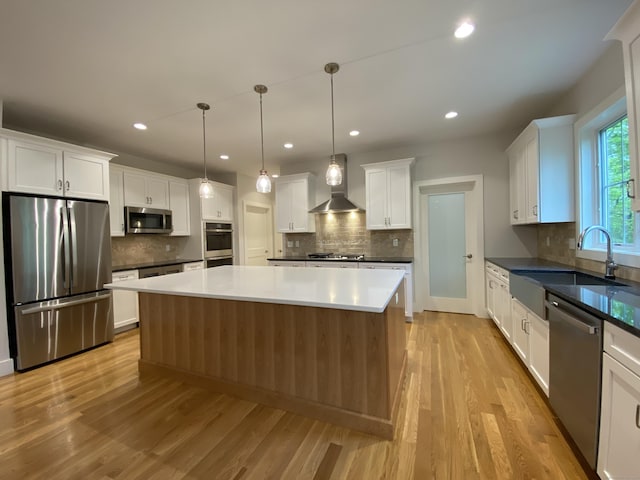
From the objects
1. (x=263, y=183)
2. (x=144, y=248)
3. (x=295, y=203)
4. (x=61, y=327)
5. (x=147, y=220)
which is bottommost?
(x=61, y=327)

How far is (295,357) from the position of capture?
1.99 m

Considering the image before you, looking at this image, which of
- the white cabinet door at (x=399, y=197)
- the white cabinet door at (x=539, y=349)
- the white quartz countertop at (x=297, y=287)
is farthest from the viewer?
the white cabinet door at (x=399, y=197)

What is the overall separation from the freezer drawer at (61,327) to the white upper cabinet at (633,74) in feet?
15.9

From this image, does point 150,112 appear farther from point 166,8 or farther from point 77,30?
point 166,8

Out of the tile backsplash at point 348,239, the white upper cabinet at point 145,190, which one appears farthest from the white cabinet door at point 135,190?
the tile backsplash at point 348,239

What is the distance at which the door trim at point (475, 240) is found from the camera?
4020 millimetres

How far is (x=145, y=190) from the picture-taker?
428 centimetres

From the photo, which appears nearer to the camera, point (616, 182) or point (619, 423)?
point (619, 423)

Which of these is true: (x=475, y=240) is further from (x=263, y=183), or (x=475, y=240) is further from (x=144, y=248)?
(x=144, y=248)

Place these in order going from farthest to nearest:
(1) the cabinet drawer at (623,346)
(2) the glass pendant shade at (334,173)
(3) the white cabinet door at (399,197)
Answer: (3) the white cabinet door at (399,197), (2) the glass pendant shade at (334,173), (1) the cabinet drawer at (623,346)

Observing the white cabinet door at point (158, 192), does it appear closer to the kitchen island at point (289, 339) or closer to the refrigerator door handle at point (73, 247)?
the refrigerator door handle at point (73, 247)

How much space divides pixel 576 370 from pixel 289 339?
5.60ft

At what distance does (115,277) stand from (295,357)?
296 cm

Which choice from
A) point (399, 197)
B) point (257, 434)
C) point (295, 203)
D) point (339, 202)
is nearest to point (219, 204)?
point (295, 203)
